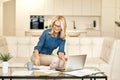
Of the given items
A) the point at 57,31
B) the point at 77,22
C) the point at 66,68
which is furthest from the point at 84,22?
the point at 66,68

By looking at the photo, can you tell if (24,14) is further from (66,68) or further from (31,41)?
(66,68)

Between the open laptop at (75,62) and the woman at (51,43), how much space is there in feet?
0.77

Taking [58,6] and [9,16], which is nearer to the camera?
[58,6]

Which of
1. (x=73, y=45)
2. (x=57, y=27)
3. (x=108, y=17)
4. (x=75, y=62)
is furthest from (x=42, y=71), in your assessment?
(x=108, y=17)

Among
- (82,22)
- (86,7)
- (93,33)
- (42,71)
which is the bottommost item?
(42,71)

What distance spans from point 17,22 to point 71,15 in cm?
178

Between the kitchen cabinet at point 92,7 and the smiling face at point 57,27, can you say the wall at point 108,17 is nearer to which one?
the kitchen cabinet at point 92,7

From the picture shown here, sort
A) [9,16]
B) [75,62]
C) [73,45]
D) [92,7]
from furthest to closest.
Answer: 1. [9,16]
2. [92,7]
3. [73,45]
4. [75,62]

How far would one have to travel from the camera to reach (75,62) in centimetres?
272

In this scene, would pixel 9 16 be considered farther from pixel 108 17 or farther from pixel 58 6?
pixel 108 17

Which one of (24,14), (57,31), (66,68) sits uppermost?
(24,14)

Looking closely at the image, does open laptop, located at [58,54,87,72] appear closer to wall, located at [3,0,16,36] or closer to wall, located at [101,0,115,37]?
wall, located at [101,0,115,37]

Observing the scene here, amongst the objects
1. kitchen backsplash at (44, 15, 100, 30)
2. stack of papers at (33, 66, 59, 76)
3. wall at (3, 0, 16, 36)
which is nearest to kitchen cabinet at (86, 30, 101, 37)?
kitchen backsplash at (44, 15, 100, 30)

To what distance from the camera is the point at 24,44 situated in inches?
184
